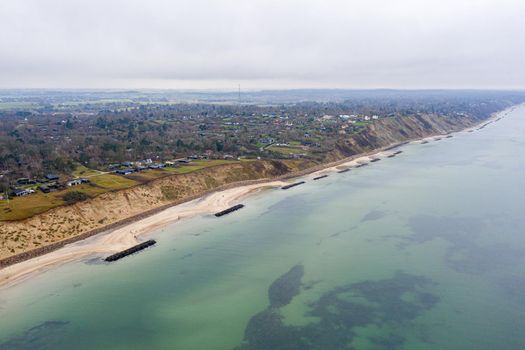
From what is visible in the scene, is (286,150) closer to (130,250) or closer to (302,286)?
(130,250)

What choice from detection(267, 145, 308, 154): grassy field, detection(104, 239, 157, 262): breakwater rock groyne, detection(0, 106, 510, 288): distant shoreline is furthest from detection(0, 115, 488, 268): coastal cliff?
detection(104, 239, 157, 262): breakwater rock groyne

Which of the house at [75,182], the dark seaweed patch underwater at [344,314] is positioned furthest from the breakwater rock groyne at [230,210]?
the house at [75,182]

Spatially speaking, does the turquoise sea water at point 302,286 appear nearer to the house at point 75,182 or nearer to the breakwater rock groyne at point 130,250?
the breakwater rock groyne at point 130,250

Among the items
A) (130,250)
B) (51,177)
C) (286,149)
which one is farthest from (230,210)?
(286,149)

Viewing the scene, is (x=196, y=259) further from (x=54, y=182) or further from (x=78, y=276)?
(x=54, y=182)

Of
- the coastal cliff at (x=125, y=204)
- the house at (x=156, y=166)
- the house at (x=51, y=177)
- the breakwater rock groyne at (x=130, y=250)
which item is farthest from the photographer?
the house at (x=156, y=166)

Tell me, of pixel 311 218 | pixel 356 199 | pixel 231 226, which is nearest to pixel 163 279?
pixel 231 226
